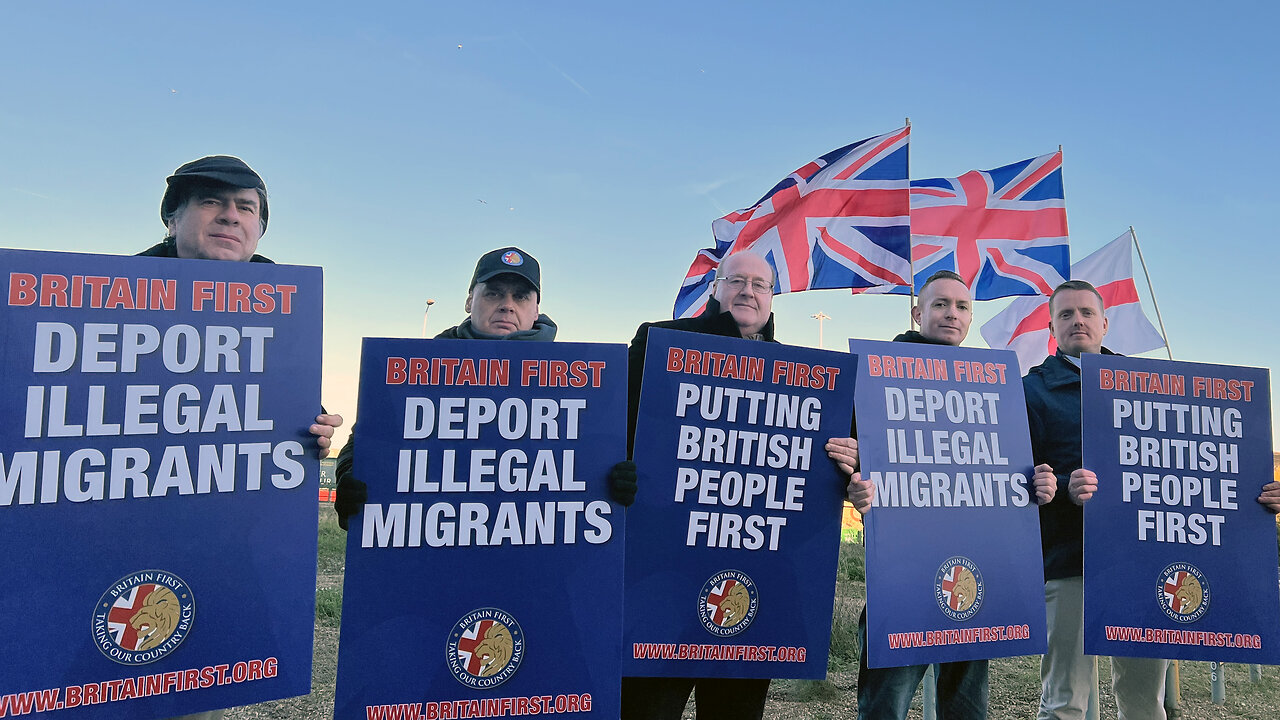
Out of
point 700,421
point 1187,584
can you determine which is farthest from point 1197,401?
point 700,421

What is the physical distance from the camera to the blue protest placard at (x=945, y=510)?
131 inches

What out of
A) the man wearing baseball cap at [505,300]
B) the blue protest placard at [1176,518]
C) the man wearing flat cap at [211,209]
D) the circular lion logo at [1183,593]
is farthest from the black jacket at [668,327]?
Result: the circular lion logo at [1183,593]

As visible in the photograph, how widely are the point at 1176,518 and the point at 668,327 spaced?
8.50 feet

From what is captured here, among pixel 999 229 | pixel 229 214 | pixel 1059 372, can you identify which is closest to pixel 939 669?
pixel 1059 372

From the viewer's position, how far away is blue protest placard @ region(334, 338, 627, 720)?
2.69 metres

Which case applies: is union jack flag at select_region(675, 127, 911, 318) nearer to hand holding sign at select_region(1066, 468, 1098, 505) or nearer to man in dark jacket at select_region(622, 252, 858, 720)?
hand holding sign at select_region(1066, 468, 1098, 505)

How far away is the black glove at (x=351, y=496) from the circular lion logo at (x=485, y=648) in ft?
1.73

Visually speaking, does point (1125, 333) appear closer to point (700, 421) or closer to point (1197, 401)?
point (1197, 401)

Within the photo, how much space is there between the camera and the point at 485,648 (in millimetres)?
2758

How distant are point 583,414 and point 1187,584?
3.00 meters

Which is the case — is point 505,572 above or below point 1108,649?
above

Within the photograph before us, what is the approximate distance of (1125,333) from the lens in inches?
364

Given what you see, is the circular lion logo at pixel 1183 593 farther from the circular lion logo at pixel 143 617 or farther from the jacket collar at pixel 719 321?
the circular lion logo at pixel 143 617

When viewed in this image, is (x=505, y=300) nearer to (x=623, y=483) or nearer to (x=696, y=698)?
(x=623, y=483)
